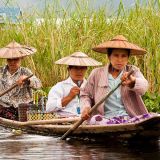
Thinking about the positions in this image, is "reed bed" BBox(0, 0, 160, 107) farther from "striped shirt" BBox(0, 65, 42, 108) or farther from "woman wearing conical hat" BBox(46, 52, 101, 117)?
"woman wearing conical hat" BBox(46, 52, 101, 117)

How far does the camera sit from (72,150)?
26.5 ft

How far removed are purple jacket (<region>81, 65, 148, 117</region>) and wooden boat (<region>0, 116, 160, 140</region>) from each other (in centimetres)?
23

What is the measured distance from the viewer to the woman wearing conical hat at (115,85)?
318 inches

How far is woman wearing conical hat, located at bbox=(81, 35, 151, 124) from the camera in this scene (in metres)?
8.07

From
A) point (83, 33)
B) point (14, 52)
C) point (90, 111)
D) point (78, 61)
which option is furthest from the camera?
point (83, 33)

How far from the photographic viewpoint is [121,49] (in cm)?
809

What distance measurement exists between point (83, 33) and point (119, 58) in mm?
4155

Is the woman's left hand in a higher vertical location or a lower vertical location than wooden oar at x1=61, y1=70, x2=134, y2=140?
higher

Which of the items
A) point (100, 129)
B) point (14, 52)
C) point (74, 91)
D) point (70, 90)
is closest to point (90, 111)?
point (100, 129)

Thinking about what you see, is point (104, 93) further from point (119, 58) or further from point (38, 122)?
point (38, 122)

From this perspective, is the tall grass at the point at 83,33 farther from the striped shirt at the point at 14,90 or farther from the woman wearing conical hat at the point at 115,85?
the woman wearing conical hat at the point at 115,85

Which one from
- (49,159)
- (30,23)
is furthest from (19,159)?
(30,23)

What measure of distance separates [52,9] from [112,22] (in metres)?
1.09

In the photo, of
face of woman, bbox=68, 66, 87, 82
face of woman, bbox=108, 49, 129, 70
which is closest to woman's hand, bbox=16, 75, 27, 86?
face of woman, bbox=68, 66, 87, 82
